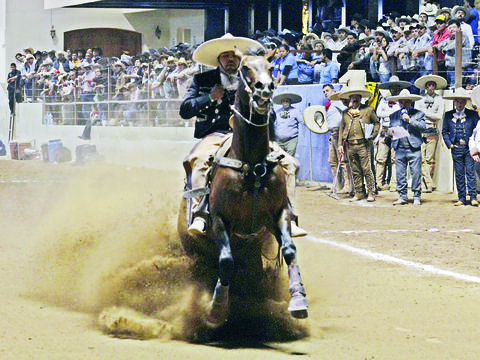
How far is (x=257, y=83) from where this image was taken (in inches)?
253

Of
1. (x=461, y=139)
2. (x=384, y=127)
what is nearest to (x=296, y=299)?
(x=461, y=139)

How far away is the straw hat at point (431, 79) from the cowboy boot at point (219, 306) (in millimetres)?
11990

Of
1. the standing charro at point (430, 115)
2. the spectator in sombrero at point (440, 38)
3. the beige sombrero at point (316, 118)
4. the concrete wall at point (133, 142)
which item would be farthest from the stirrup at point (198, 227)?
the concrete wall at point (133, 142)

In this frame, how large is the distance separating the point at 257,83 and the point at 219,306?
65.2 inches

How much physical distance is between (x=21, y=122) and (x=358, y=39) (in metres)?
16.4

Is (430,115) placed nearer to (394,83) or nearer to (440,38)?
(394,83)

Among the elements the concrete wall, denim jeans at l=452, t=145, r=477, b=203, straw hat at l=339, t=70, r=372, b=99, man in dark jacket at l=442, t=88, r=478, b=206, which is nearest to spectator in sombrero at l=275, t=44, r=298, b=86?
straw hat at l=339, t=70, r=372, b=99

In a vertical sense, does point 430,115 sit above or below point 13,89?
below

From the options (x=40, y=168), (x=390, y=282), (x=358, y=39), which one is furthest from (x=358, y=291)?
(x=40, y=168)

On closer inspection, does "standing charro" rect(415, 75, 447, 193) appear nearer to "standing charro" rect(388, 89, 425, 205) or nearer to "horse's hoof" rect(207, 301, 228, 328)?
"standing charro" rect(388, 89, 425, 205)

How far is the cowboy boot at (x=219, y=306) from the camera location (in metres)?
6.82

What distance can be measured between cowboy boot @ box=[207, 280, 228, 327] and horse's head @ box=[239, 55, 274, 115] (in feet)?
4.40

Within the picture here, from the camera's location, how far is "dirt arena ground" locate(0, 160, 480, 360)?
260 inches

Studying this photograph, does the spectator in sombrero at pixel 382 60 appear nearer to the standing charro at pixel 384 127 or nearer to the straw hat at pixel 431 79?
the standing charro at pixel 384 127
